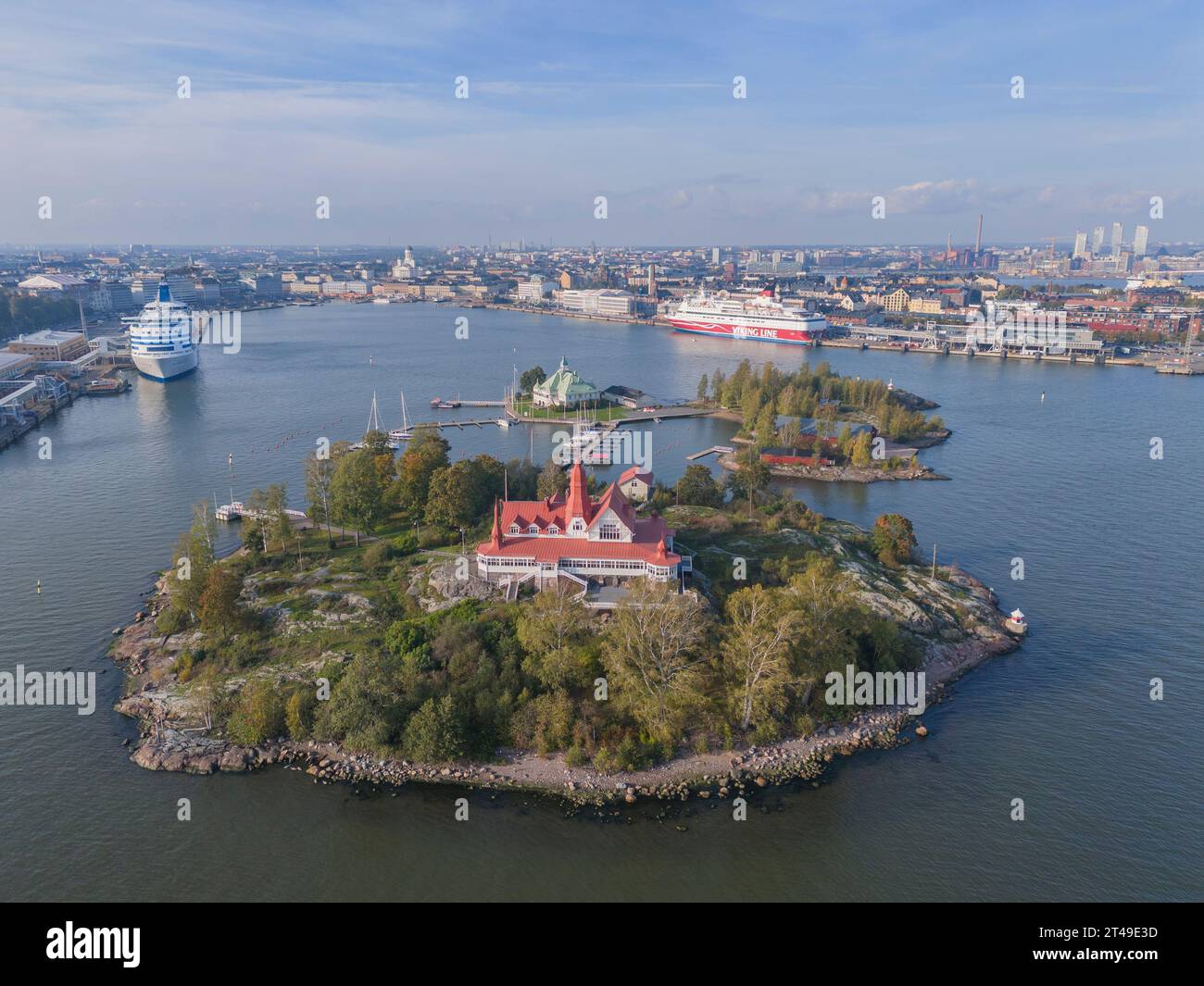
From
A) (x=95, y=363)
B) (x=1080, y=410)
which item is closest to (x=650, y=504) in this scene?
(x=1080, y=410)

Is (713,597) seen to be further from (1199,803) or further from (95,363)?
(95,363)

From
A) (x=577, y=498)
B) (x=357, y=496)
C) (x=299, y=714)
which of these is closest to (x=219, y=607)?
(x=299, y=714)

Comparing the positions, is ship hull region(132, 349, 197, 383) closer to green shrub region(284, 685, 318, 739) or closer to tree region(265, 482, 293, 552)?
tree region(265, 482, 293, 552)

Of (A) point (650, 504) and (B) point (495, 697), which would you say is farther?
(A) point (650, 504)

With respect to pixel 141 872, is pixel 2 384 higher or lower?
higher

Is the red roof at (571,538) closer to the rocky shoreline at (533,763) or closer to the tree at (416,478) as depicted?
the rocky shoreline at (533,763)

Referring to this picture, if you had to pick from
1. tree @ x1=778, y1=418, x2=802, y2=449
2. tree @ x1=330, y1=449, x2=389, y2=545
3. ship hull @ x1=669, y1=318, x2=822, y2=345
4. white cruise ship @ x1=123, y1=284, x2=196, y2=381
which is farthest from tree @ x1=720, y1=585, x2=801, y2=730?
ship hull @ x1=669, y1=318, x2=822, y2=345
